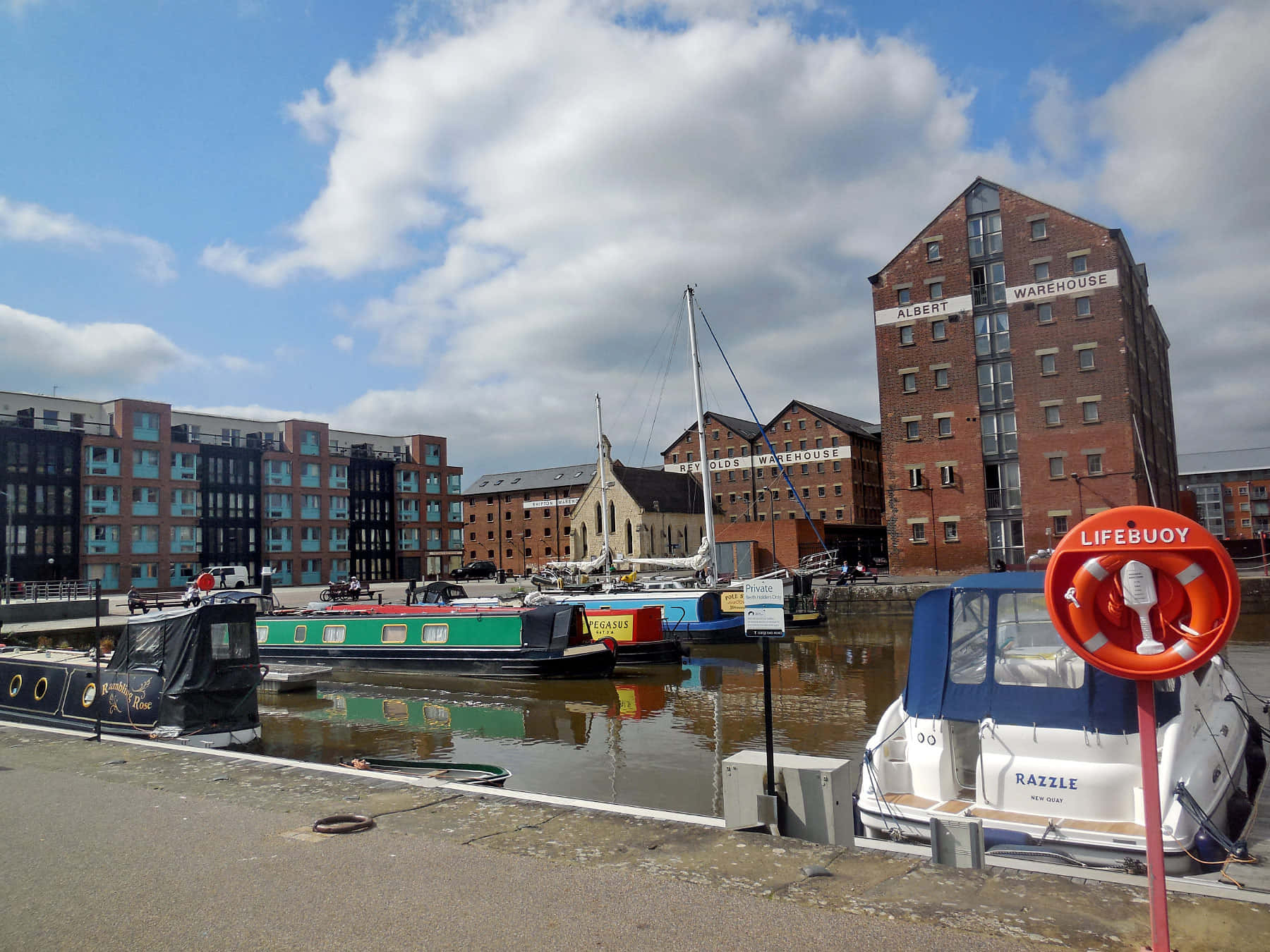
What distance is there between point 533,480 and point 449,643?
73569mm

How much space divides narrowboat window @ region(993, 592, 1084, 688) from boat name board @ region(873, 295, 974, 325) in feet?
140

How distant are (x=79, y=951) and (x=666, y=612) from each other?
25904 mm

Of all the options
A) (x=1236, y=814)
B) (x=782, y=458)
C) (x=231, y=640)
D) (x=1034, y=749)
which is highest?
(x=782, y=458)

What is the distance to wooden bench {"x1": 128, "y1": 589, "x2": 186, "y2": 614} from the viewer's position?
1526 inches

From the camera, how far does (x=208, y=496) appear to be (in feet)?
228

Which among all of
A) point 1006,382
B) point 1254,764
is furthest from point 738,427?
point 1254,764

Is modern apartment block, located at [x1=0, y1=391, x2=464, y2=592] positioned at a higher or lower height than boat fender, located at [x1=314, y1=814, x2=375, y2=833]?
higher

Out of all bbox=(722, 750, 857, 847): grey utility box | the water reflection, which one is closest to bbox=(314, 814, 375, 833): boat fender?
bbox=(722, 750, 857, 847): grey utility box

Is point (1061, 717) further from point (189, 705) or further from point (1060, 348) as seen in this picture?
point (1060, 348)

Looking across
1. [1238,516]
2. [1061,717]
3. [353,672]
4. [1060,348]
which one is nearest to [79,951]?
[1061,717]

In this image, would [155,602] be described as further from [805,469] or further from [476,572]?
[805,469]

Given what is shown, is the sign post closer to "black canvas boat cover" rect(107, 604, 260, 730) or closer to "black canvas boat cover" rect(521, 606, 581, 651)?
"black canvas boat cover" rect(107, 604, 260, 730)

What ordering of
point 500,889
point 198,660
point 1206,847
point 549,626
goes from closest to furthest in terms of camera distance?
point 500,889 < point 1206,847 < point 198,660 < point 549,626

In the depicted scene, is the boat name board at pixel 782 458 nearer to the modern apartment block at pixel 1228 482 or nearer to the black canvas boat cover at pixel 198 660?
the modern apartment block at pixel 1228 482
